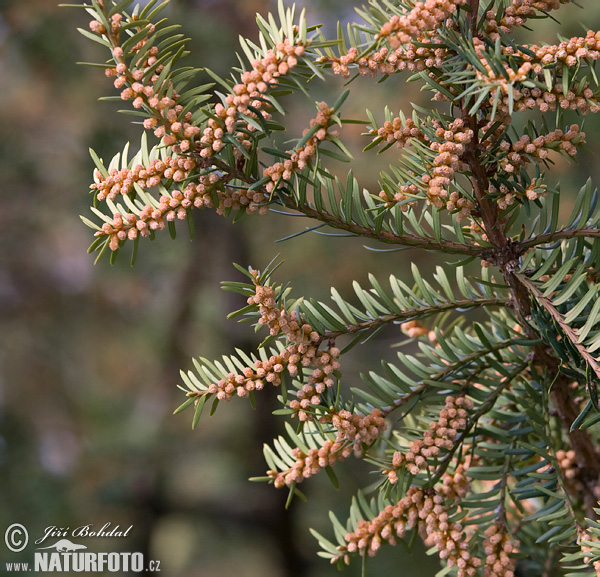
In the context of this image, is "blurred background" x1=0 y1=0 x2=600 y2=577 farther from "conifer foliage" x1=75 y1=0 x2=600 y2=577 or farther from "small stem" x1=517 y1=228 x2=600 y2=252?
"small stem" x1=517 y1=228 x2=600 y2=252

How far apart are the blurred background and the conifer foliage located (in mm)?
1002

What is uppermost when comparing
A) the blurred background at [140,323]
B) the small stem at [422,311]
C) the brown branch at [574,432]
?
the blurred background at [140,323]

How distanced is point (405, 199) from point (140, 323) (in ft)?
7.83

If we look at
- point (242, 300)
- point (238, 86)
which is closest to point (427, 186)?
point (238, 86)

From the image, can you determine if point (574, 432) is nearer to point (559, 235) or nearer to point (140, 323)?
point (559, 235)

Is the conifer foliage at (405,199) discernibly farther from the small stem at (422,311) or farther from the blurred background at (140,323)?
the blurred background at (140,323)

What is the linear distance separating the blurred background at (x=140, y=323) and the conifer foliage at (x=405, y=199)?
1.00 meters

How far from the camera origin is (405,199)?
0.42 metres

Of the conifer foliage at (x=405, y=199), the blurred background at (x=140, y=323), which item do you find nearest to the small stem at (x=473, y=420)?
the conifer foliage at (x=405, y=199)

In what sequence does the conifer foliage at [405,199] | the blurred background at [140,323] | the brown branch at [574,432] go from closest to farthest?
the conifer foliage at [405,199], the brown branch at [574,432], the blurred background at [140,323]

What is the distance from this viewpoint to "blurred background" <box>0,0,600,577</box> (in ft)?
5.79

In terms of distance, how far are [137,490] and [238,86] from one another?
163 cm

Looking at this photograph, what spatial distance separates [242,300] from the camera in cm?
193

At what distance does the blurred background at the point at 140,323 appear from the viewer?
1.77 m
